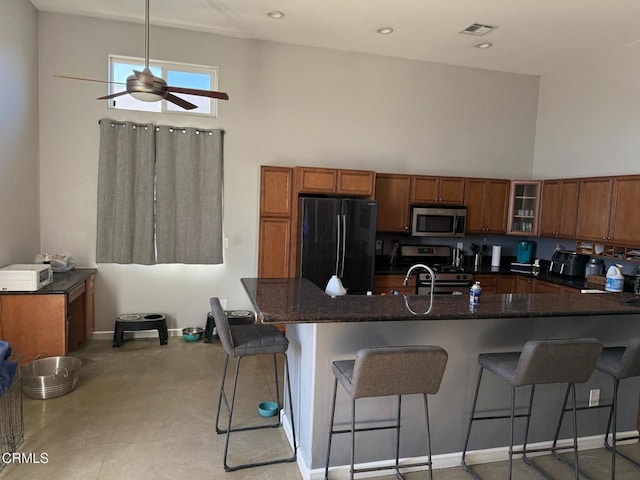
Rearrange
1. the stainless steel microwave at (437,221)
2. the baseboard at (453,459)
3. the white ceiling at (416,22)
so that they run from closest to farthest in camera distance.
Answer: the baseboard at (453,459) → the white ceiling at (416,22) → the stainless steel microwave at (437,221)

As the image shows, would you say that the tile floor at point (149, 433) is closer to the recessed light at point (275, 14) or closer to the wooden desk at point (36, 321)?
the wooden desk at point (36, 321)

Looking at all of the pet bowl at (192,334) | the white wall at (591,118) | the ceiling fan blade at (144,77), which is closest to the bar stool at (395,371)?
the ceiling fan blade at (144,77)

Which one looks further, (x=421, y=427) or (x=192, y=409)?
(x=192, y=409)

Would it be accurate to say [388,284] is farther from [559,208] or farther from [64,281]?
[64,281]

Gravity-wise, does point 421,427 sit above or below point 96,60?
below

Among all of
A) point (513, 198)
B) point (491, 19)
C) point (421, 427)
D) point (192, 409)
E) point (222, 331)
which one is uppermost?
point (491, 19)

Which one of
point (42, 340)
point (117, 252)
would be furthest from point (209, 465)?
point (117, 252)

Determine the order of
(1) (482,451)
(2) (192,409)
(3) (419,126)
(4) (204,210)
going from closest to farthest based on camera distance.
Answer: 1. (1) (482,451)
2. (2) (192,409)
3. (4) (204,210)
4. (3) (419,126)

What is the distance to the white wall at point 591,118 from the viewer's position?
479cm

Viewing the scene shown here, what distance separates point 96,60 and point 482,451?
16.7 feet

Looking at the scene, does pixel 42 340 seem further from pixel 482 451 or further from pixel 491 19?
pixel 491 19

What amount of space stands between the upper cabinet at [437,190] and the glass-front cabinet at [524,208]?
29.7 inches

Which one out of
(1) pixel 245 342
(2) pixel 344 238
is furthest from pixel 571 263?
(1) pixel 245 342

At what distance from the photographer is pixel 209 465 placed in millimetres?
2682
